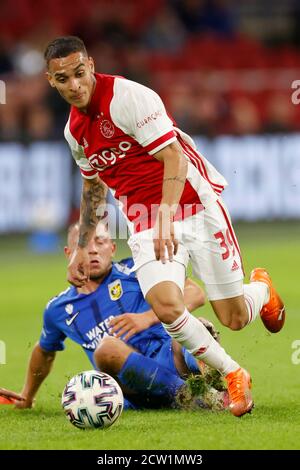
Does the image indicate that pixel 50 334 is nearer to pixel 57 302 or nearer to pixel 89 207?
pixel 57 302

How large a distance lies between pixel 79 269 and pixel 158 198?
0.71 metres

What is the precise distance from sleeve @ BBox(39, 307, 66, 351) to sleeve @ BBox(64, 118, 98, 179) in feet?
2.88

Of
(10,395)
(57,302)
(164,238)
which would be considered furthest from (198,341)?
(10,395)

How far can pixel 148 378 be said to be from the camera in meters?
6.30

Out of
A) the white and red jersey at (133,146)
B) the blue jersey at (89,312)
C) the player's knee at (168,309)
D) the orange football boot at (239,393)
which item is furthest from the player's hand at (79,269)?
the orange football boot at (239,393)

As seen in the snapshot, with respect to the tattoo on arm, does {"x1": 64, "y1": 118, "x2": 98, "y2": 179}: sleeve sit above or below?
above

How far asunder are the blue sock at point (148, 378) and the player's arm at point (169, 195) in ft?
2.52

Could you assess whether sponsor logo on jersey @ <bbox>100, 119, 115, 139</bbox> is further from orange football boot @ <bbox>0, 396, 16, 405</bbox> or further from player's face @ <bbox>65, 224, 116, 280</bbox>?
orange football boot @ <bbox>0, 396, 16, 405</bbox>

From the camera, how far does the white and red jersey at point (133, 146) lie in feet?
19.9

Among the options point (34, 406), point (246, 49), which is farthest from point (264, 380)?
point (246, 49)

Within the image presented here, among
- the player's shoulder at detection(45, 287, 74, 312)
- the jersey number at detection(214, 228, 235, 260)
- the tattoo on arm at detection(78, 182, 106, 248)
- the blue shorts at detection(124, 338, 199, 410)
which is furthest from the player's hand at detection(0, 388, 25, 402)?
the jersey number at detection(214, 228, 235, 260)

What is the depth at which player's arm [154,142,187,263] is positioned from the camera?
18.7 feet

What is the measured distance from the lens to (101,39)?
770 inches
